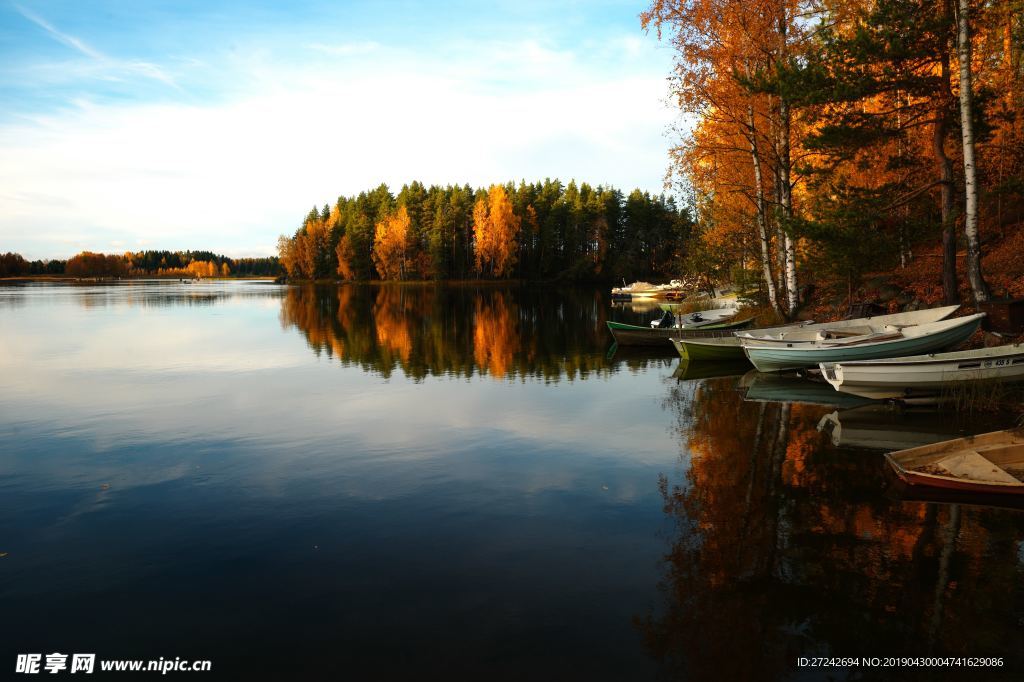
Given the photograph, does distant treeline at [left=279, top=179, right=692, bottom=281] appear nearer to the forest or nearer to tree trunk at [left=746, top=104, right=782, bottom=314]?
the forest

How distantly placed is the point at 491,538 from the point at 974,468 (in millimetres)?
7175

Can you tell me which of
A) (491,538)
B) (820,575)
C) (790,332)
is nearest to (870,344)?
(790,332)

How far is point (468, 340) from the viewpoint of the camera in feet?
110

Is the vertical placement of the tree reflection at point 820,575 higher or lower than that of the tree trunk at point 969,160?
lower

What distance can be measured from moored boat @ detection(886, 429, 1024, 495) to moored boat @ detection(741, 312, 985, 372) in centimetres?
699

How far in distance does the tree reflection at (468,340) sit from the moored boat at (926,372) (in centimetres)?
904

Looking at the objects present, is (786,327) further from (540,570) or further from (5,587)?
(5,587)

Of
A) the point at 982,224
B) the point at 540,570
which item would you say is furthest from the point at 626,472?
the point at 982,224

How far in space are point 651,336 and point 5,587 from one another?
23.9 meters

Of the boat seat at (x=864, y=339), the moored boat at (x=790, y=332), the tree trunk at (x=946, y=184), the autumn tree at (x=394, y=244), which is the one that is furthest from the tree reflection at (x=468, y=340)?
the autumn tree at (x=394, y=244)

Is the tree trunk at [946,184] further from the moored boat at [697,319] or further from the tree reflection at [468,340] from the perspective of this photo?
the moored boat at [697,319]

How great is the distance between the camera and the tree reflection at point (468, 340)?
80.4ft

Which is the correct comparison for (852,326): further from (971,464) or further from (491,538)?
(491,538)

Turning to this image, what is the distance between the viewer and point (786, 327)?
2212 centimetres
